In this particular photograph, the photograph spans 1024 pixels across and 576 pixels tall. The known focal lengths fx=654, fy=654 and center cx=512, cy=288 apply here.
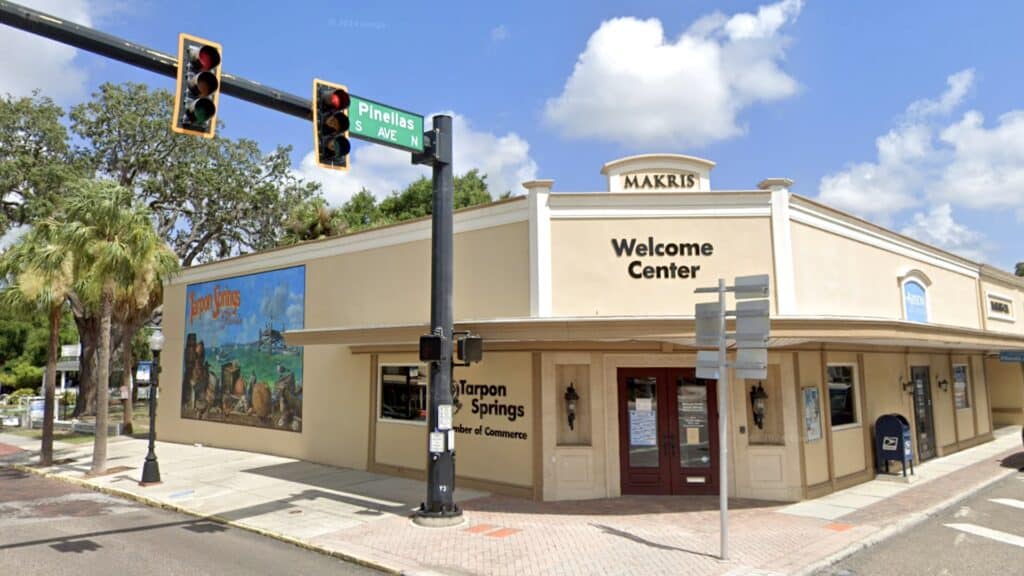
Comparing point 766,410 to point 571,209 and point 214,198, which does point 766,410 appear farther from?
point 214,198

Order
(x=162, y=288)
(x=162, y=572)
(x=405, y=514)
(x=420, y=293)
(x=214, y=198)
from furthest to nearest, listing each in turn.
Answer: (x=214, y=198) < (x=162, y=288) < (x=420, y=293) < (x=405, y=514) < (x=162, y=572)

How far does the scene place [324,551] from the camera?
8.95 metres

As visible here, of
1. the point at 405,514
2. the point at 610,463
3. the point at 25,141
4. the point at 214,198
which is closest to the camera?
the point at 405,514

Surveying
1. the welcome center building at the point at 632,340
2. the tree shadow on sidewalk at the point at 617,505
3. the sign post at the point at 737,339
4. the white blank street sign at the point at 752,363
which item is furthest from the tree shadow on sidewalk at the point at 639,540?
the white blank street sign at the point at 752,363

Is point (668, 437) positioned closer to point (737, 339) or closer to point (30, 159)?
point (737, 339)

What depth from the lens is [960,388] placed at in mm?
19562

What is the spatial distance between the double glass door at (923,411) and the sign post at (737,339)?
35.3 ft

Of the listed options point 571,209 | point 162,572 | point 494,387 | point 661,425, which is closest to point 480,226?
point 571,209

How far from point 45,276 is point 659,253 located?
51.5ft

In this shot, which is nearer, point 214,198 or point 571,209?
point 571,209

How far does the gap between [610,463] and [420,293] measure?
539cm

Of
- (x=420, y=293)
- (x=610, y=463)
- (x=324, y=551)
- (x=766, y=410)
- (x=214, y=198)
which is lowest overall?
(x=324, y=551)

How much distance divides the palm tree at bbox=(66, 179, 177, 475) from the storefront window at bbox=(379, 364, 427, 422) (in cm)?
650

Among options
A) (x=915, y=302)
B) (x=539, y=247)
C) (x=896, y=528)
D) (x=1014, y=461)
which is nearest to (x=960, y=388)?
(x=1014, y=461)
